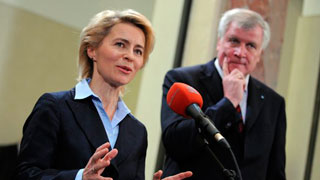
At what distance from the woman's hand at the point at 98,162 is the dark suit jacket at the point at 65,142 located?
0.48 feet

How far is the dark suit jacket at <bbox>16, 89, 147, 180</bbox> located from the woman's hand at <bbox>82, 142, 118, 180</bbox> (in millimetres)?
147

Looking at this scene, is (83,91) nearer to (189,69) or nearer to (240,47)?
(189,69)

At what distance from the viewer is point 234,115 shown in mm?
2908

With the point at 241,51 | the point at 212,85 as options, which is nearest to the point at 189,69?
the point at 212,85

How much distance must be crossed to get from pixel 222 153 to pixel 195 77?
1.65 ft

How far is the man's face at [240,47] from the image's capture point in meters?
3.23

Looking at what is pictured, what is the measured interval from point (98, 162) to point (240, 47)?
1.56 meters

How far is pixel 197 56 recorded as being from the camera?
15.0ft

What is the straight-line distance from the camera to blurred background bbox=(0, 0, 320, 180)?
330cm

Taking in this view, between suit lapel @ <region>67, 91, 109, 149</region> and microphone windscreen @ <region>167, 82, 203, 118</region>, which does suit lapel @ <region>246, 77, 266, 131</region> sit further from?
suit lapel @ <region>67, 91, 109, 149</region>

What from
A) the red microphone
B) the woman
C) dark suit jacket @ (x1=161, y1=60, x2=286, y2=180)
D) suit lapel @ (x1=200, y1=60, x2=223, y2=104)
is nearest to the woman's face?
the woman

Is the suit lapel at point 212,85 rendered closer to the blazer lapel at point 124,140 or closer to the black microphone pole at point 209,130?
the blazer lapel at point 124,140

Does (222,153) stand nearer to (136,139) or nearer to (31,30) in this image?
(136,139)

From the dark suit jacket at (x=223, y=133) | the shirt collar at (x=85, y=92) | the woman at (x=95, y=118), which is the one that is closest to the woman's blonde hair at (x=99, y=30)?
the woman at (x=95, y=118)
